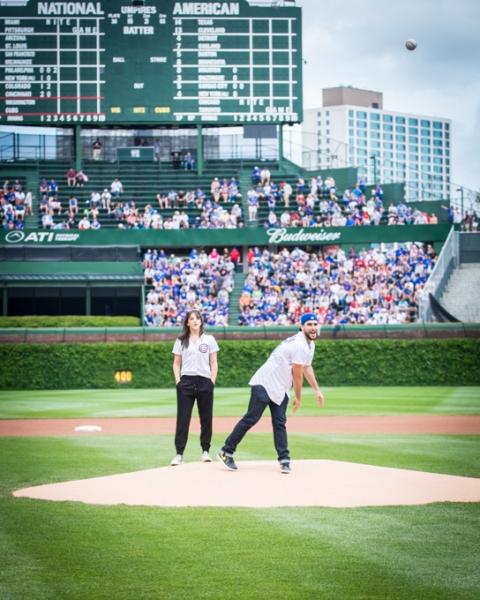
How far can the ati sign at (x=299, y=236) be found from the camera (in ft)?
141

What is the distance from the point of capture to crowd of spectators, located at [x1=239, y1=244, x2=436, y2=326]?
3712cm

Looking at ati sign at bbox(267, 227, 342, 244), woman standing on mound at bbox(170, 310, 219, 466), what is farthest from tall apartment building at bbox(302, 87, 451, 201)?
woman standing on mound at bbox(170, 310, 219, 466)

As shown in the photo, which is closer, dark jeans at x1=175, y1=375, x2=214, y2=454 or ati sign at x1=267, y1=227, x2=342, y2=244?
dark jeans at x1=175, y1=375, x2=214, y2=454

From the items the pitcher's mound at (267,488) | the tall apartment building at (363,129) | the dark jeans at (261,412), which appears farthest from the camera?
the tall apartment building at (363,129)

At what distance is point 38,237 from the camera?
138ft

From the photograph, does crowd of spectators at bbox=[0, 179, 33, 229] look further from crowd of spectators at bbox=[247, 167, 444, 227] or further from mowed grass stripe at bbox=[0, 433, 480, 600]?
mowed grass stripe at bbox=[0, 433, 480, 600]

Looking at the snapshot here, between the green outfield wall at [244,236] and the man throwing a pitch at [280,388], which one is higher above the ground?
the green outfield wall at [244,236]

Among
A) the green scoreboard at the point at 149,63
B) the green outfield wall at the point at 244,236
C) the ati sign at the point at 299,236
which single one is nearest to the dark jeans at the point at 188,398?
the green outfield wall at the point at 244,236

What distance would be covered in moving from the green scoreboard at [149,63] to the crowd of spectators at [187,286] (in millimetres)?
7552

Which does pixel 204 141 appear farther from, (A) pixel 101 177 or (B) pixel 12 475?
(B) pixel 12 475

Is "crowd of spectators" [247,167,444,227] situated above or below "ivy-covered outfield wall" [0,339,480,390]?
above

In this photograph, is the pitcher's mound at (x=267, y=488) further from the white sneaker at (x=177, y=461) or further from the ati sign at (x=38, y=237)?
the ati sign at (x=38, y=237)

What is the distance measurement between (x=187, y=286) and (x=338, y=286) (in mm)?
6640

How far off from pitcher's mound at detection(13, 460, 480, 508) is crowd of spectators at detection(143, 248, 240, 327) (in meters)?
26.5
